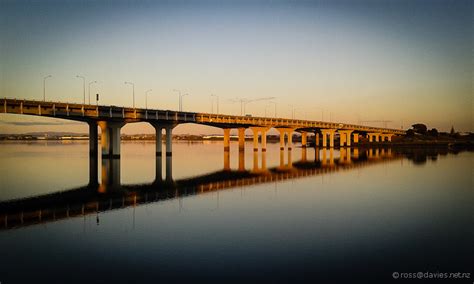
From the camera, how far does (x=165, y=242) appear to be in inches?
728

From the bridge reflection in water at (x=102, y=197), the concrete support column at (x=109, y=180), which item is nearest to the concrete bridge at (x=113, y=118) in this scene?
the concrete support column at (x=109, y=180)

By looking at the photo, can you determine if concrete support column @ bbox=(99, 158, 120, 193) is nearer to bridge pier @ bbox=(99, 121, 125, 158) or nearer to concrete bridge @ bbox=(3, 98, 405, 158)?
concrete bridge @ bbox=(3, 98, 405, 158)

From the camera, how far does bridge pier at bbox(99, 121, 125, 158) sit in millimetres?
76144

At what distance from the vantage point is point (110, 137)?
77.8 metres

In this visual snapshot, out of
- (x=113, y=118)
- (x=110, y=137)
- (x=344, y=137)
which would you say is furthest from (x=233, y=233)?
(x=344, y=137)

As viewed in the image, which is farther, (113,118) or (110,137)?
(110,137)

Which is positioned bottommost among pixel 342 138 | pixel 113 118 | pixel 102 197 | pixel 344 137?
pixel 102 197

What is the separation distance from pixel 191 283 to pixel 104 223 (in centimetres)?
1093

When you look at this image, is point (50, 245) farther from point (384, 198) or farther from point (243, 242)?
point (384, 198)

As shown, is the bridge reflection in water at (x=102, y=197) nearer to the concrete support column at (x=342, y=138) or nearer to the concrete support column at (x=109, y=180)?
the concrete support column at (x=109, y=180)

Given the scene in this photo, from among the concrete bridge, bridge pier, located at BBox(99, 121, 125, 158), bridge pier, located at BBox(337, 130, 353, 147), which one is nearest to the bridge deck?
the concrete bridge

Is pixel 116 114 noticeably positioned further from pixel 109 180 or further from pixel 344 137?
pixel 344 137

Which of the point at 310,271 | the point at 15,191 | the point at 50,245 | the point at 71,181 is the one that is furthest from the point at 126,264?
the point at 71,181

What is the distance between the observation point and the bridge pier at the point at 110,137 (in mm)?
76144
